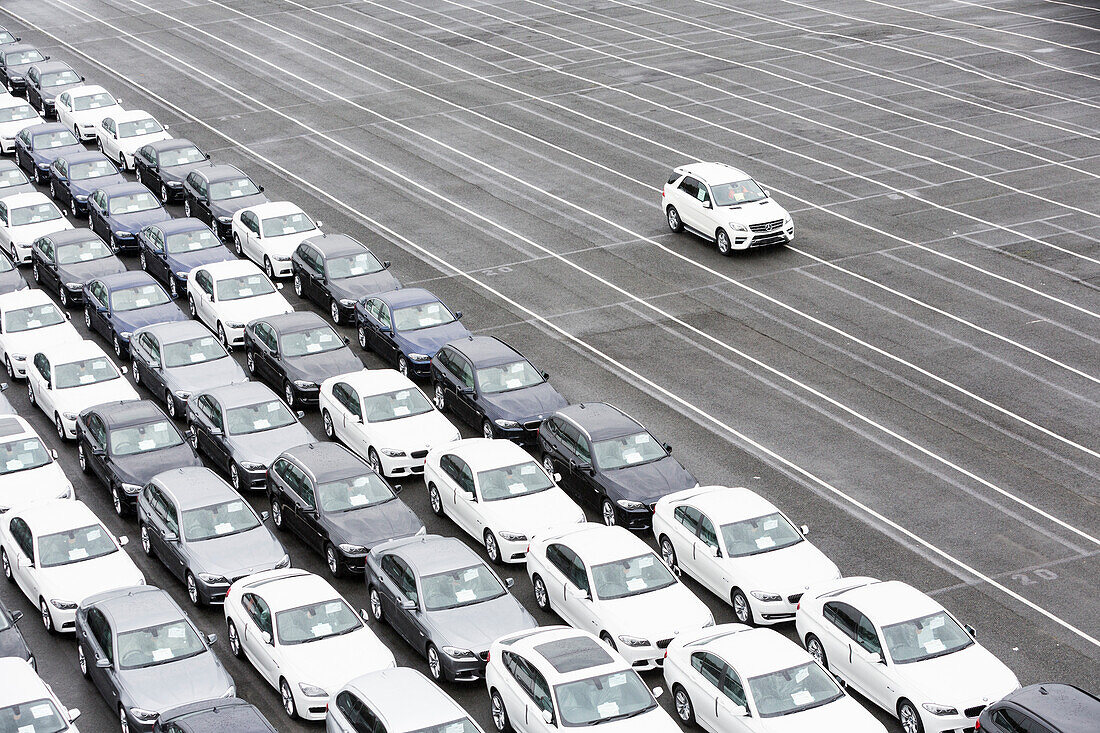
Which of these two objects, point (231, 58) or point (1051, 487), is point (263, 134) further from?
point (1051, 487)

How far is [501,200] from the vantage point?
42406mm

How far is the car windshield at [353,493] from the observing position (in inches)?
961

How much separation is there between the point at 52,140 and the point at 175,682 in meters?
28.5

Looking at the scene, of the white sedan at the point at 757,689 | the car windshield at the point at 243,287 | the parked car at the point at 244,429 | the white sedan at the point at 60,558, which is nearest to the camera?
the white sedan at the point at 757,689

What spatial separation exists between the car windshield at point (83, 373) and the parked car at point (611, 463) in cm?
879

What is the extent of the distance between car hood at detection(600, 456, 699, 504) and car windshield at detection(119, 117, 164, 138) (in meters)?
25.3

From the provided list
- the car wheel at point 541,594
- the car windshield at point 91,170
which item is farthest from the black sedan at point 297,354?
the car windshield at point 91,170

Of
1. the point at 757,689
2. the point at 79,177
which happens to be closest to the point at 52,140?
the point at 79,177

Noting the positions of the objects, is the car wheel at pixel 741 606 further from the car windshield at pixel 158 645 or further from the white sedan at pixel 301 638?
the car windshield at pixel 158 645

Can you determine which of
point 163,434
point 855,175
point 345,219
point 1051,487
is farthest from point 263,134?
point 1051,487

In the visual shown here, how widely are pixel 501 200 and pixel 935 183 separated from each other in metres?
12.2

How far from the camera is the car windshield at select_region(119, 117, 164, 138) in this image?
45.4 m

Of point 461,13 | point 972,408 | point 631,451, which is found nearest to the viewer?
point 631,451

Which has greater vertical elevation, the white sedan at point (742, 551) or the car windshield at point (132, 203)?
the car windshield at point (132, 203)
